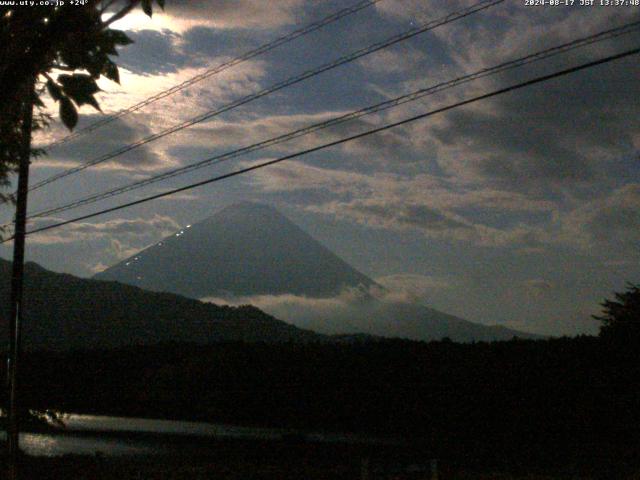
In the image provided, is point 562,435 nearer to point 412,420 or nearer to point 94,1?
point 412,420

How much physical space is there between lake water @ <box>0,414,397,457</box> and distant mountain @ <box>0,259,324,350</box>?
A: 96944mm

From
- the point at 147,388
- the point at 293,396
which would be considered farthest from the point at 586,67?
the point at 147,388

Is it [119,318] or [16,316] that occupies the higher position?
[119,318]

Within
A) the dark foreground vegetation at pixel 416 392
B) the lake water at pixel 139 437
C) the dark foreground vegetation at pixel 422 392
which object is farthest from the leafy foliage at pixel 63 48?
the lake water at pixel 139 437

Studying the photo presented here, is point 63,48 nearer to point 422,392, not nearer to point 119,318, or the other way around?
point 422,392

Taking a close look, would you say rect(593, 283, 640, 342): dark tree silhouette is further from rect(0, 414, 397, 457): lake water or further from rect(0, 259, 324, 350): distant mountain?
rect(0, 259, 324, 350): distant mountain

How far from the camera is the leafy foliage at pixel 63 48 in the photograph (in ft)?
18.6

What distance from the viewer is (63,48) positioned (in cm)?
611

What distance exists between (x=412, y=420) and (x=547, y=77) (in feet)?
111

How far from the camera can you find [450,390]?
41.8 m

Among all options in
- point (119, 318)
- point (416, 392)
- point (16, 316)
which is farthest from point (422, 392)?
point (119, 318)

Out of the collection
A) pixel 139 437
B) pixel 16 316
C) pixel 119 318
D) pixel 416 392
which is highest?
pixel 119 318

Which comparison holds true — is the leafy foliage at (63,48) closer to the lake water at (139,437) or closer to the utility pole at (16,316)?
the utility pole at (16,316)

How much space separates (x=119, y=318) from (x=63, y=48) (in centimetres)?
15362
